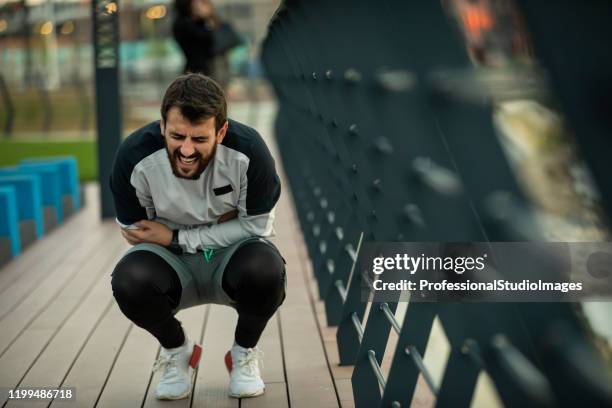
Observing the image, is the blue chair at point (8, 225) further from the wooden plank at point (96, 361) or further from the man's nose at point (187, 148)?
the man's nose at point (187, 148)

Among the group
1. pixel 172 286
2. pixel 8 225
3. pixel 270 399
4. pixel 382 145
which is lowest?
pixel 8 225

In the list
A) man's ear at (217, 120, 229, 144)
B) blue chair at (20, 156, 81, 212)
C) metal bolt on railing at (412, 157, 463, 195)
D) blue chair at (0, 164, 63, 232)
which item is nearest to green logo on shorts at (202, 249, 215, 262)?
man's ear at (217, 120, 229, 144)

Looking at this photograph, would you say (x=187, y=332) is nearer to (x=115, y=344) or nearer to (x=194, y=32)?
(x=115, y=344)

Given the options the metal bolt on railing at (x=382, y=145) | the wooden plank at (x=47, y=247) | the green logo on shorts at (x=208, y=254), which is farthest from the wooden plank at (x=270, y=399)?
the wooden plank at (x=47, y=247)

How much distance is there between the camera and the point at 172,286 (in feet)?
9.23

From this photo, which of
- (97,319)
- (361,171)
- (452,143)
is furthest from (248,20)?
(452,143)

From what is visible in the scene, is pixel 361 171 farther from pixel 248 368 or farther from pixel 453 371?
pixel 453 371

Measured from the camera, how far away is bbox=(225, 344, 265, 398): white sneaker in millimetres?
Answer: 2902

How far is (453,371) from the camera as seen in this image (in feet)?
5.60

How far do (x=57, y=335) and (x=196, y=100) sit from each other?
1.60 metres

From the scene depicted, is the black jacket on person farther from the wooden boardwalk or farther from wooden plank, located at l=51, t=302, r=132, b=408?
wooden plank, located at l=51, t=302, r=132, b=408

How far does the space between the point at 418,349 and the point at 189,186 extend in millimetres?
1003

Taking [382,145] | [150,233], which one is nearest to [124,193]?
[150,233]

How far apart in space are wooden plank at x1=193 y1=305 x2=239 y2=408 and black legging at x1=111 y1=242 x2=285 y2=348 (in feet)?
0.73
